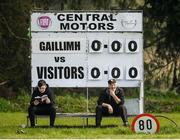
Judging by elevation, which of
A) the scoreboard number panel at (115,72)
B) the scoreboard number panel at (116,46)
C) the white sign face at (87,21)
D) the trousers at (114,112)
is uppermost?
the white sign face at (87,21)

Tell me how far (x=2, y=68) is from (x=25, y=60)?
4.21ft

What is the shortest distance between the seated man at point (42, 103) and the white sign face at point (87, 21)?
1697 mm

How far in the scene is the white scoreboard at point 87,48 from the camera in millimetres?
19484

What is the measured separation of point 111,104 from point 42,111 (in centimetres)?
182

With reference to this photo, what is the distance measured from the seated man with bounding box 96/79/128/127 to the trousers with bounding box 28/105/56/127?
3.83ft

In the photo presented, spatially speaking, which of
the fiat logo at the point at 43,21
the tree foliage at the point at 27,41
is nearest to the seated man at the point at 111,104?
the fiat logo at the point at 43,21

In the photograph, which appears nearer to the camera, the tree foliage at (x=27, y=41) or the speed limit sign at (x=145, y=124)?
the speed limit sign at (x=145, y=124)

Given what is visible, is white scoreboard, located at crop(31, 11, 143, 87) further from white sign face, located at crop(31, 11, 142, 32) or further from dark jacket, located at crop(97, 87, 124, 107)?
dark jacket, located at crop(97, 87, 124, 107)

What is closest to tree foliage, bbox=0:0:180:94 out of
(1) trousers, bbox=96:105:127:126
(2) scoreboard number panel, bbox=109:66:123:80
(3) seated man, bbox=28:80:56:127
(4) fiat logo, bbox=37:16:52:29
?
(2) scoreboard number panel, bbox=109:66:123:80

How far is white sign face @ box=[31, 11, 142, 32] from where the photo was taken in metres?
19.5

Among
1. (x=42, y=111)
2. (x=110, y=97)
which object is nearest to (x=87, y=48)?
(x=110, y=97)

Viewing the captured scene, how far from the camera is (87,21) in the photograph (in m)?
19.6

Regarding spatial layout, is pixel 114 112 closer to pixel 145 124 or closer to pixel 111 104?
pixel 111 104

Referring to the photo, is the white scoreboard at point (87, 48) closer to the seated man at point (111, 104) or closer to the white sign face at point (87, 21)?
the white sign face at point (87, 21)
